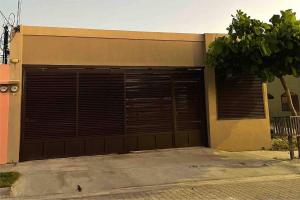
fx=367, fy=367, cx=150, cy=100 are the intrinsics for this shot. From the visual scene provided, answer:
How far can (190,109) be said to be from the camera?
14.2m

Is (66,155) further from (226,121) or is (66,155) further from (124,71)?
(226,121)

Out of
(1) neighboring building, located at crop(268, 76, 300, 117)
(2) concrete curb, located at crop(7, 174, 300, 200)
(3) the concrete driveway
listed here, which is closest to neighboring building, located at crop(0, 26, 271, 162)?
(3) the concrete driveway

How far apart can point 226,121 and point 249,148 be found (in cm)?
147

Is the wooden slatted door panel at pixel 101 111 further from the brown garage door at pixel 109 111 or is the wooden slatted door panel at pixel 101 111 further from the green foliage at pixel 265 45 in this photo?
the green foliage at pixel 265 45

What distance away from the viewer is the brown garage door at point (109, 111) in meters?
12.3

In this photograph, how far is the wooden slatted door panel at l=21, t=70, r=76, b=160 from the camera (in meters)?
12.1

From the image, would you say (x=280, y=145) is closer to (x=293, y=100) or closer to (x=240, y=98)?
(x=240, y=98)

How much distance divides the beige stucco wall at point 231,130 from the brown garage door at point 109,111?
0.34m

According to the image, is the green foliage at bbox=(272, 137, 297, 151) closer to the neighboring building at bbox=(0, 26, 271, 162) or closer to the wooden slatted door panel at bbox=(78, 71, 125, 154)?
the neighboring building at bbox=(0, 26, 271, 162)

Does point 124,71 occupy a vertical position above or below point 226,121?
above

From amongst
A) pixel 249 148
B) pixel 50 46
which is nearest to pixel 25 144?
pixel 50 46

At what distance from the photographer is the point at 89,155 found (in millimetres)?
12758

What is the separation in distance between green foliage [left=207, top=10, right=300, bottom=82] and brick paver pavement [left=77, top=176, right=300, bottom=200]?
432cm

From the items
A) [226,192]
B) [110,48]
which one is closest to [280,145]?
[110,48]
